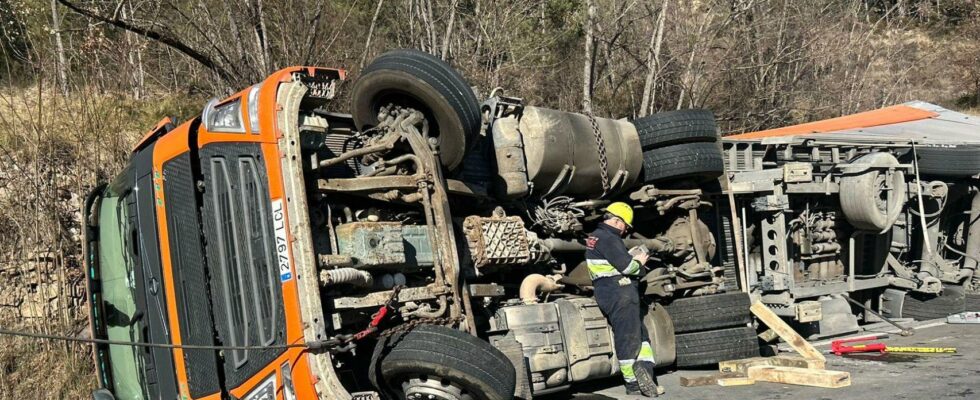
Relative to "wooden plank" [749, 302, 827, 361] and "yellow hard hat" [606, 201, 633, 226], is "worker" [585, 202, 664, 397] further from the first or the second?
"wooden plank" [749, 302, 827, 361]

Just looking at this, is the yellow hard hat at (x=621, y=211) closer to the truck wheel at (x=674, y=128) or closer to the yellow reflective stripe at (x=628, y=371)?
the truck wheel at (x=674, y=128)

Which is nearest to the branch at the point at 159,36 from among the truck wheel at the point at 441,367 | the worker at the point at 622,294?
the worker at the point at 622,294

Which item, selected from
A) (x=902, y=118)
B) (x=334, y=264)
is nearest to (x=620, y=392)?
(x=334, y=264)

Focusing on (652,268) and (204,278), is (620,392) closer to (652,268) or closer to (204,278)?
(652,268)

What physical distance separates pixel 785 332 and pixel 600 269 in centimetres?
159

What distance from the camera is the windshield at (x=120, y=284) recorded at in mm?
5117

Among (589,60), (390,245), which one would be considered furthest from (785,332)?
(589,60)

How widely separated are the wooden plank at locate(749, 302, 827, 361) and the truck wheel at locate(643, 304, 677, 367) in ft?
2.73

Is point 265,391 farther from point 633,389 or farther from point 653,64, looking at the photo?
point 653,64

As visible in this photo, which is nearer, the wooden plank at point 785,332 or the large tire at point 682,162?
the wooden plank at point 785,332

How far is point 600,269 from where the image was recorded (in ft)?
19.2

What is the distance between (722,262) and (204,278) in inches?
169

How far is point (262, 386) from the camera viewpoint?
13.8 ft

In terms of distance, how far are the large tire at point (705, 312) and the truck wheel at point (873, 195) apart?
1.96 metres
